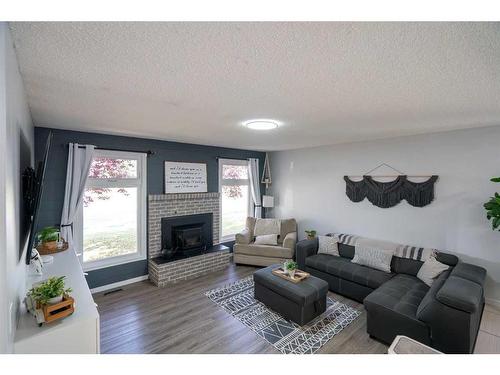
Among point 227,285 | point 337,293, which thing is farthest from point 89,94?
point 337,293

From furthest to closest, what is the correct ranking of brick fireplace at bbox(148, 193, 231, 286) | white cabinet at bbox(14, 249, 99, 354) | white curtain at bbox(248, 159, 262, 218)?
white curtain at bbox(248, 159, 262, 218)
brick fireplace at bbox(148, 193, 231, 286)
white cabinet at bbox(14, 249, 99, 354)

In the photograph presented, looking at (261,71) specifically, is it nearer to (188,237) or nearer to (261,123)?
(261,123)

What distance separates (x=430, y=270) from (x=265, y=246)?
2.57 meters

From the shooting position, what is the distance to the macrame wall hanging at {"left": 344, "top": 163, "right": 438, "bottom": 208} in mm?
3432

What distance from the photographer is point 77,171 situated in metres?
3.23

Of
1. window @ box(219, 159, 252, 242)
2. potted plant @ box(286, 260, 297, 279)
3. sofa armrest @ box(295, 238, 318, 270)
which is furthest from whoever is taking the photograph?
window @ box(219, 159, 252, 242)

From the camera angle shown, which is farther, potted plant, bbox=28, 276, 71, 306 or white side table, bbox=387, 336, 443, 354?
white side table, bbox=387, 336, 443, 354

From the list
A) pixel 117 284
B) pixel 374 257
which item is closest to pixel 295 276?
pixel 374 257

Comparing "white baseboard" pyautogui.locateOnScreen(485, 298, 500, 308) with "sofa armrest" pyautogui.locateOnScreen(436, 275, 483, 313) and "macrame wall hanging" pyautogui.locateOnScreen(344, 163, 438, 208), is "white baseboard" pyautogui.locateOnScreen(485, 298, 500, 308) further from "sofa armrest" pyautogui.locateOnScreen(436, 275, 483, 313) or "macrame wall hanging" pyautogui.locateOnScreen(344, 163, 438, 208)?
"macrame wall hanging" pyautogui.locateOnScreen(344, 163, 438, 208)

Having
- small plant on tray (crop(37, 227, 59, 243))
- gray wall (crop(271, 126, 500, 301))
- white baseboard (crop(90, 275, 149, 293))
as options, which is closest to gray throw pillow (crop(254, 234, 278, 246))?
gray wall (crop(271, 126, 500, 301))

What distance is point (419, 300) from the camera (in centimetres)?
258

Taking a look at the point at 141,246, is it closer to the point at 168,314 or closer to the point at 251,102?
the point at 168,314

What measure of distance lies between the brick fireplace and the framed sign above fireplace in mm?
120

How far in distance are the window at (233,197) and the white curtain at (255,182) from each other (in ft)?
0.35
